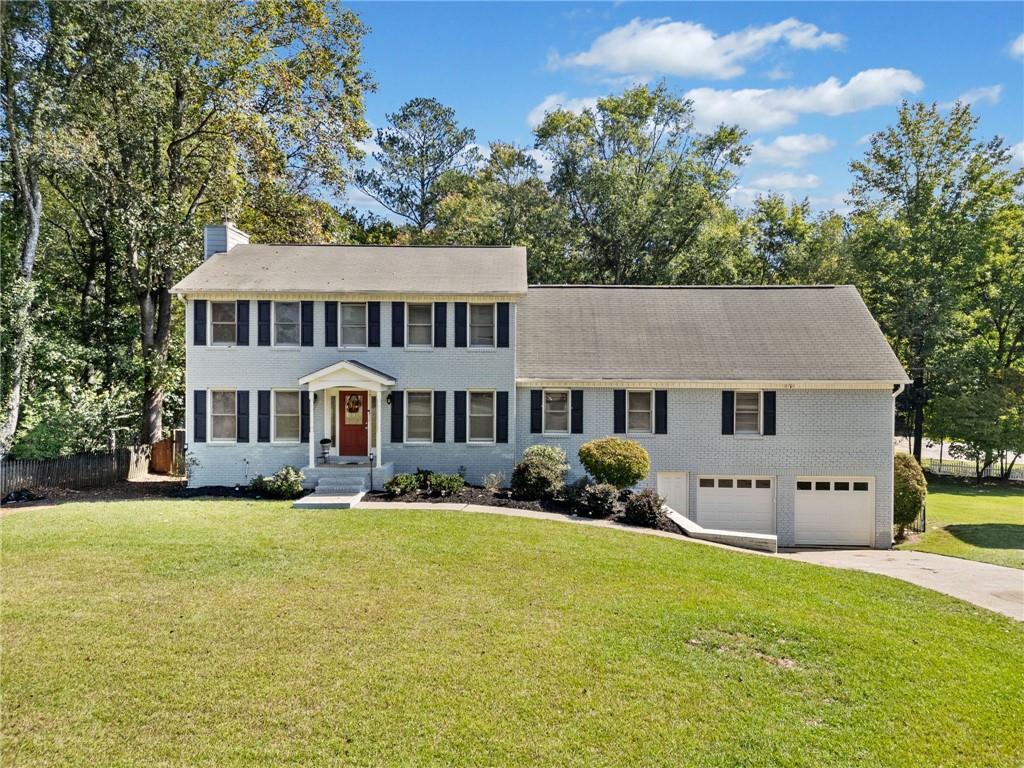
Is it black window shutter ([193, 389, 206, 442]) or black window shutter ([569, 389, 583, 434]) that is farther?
black window shutter ([569, 389, 583, 434])

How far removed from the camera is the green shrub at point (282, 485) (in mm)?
16203

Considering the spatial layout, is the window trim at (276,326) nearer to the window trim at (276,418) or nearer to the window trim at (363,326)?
the window trim at (363,326)

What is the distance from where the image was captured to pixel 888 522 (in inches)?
704

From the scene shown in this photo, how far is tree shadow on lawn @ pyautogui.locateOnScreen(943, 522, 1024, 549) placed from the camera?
57.4 feet

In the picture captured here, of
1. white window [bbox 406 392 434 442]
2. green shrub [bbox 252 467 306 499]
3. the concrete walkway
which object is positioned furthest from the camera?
white window [bbox 406 392 434 442]

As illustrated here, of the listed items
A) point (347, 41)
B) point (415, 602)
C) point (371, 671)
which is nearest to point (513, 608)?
point (415, 602)

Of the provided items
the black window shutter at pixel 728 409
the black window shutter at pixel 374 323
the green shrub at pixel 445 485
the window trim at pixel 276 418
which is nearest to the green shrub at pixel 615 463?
the green shrub at pixel 445 485

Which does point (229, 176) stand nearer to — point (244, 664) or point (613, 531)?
point (613, 531)

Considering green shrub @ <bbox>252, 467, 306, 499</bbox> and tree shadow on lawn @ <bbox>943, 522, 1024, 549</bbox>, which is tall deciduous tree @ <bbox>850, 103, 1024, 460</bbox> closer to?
tree shadow on lawn @ <bbox>943, 522, 1024, 549</bbox>

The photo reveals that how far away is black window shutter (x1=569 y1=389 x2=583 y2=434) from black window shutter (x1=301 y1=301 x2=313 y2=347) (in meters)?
7.94

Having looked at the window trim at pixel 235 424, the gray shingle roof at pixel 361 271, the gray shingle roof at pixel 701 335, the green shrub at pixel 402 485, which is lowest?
the green shrub at pixel 402 485

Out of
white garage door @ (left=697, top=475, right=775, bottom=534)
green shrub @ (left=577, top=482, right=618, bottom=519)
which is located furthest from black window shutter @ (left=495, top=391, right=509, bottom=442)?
white garage door @ (left=697, top=475, right=775, bottom=534)

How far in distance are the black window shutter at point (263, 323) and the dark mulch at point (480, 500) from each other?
5668 millimetres

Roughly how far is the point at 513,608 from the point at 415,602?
135 cm
